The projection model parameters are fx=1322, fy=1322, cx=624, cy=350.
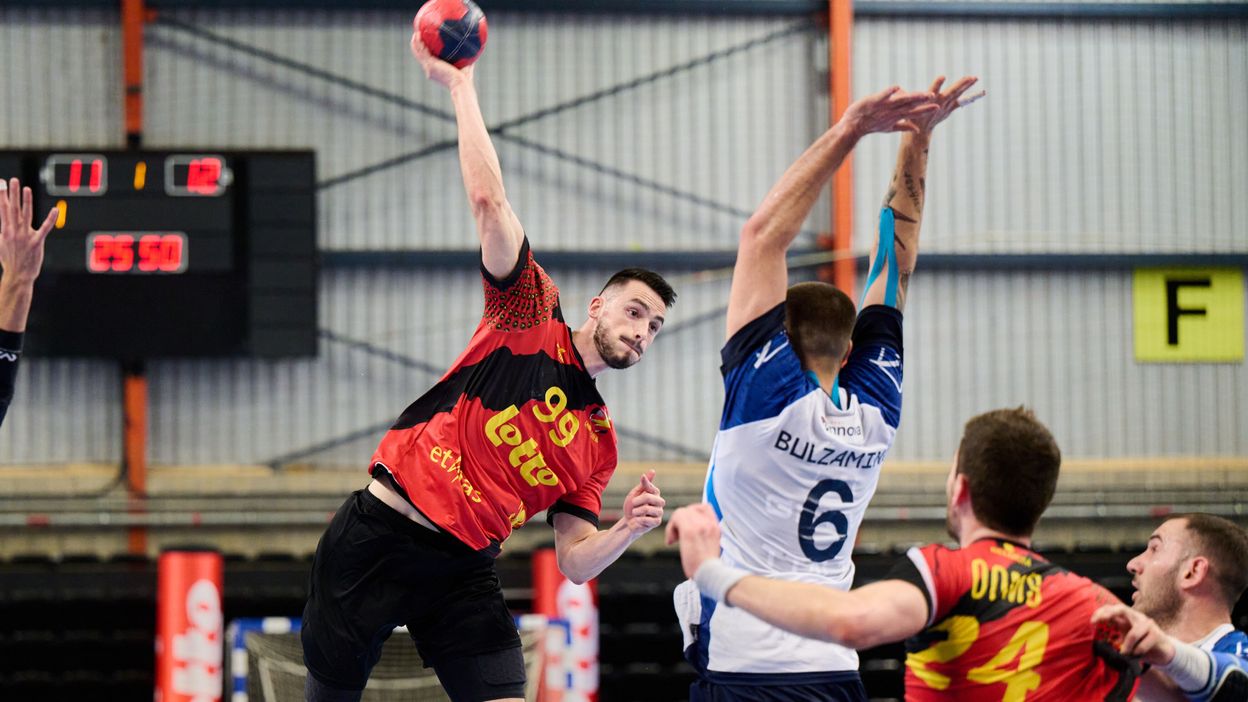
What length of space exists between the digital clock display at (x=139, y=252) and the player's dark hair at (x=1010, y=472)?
11.2 m

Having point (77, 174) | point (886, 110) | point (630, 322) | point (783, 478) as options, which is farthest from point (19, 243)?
point (77, 174)

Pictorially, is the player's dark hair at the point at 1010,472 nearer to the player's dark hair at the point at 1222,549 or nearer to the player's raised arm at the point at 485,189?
the player's dark hair at the point at 1222,549

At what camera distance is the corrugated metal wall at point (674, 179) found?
14805 millimetres

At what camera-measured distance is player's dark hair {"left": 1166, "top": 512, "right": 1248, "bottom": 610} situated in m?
4.20

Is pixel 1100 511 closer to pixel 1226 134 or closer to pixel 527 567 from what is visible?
pixel 1226 134

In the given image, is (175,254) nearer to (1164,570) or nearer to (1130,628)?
(1164,570)

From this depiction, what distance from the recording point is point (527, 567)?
12695mm

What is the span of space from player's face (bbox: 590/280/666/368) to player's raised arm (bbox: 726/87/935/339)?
928mm

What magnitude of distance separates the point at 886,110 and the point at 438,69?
176cm

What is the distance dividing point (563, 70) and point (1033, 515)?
12594 millimetres

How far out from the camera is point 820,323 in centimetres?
423

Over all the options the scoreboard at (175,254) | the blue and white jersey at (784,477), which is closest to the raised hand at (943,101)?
the blue and white jersey at (784,477)

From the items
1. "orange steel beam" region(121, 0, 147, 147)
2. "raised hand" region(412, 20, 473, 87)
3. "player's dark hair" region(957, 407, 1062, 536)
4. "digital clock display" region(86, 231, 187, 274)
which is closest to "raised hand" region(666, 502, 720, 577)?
"player's dark hair" region(957, 407, 1062, 536)

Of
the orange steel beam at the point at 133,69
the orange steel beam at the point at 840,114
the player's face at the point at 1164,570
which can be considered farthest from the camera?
the orange steel beam at the point at 840,114
